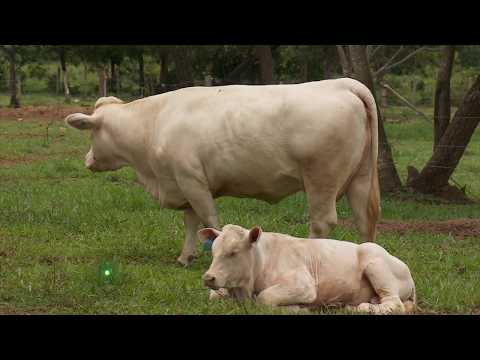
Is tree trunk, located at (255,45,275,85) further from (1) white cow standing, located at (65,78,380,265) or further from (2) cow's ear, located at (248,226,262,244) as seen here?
(2) cow's ear, located at (248,226,262,244)

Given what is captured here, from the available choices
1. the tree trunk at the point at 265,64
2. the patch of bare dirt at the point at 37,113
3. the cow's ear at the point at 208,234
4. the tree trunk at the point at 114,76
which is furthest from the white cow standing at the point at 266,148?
the tree trunk at the point at 114,76

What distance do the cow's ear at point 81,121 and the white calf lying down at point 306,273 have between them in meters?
3.23

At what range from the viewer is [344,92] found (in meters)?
7.91

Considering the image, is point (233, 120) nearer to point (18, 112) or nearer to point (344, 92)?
point (344, 92)

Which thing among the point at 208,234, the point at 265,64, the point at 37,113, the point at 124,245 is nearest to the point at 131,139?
the point at 124,245

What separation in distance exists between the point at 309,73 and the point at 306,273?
32751mm

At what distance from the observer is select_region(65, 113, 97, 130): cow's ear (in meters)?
9.27

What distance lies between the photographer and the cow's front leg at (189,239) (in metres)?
8.48

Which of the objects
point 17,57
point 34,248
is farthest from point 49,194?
point 17,57

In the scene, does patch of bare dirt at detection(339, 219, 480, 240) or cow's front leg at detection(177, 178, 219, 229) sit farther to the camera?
patch of bare dirt at detection(339, 219, 480, 240)

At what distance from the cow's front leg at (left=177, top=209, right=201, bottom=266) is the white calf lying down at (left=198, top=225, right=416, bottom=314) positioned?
6.27 ft

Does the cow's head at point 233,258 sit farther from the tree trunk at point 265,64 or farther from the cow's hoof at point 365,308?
the tree trunk at point 265,64

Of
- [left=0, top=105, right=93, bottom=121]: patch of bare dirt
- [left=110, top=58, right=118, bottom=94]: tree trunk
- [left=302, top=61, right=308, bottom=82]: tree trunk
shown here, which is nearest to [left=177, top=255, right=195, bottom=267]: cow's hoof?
[left=0, top=105, right=93, bottom=121]: patch of bare dirt

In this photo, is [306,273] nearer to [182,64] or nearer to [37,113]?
[182,64]
